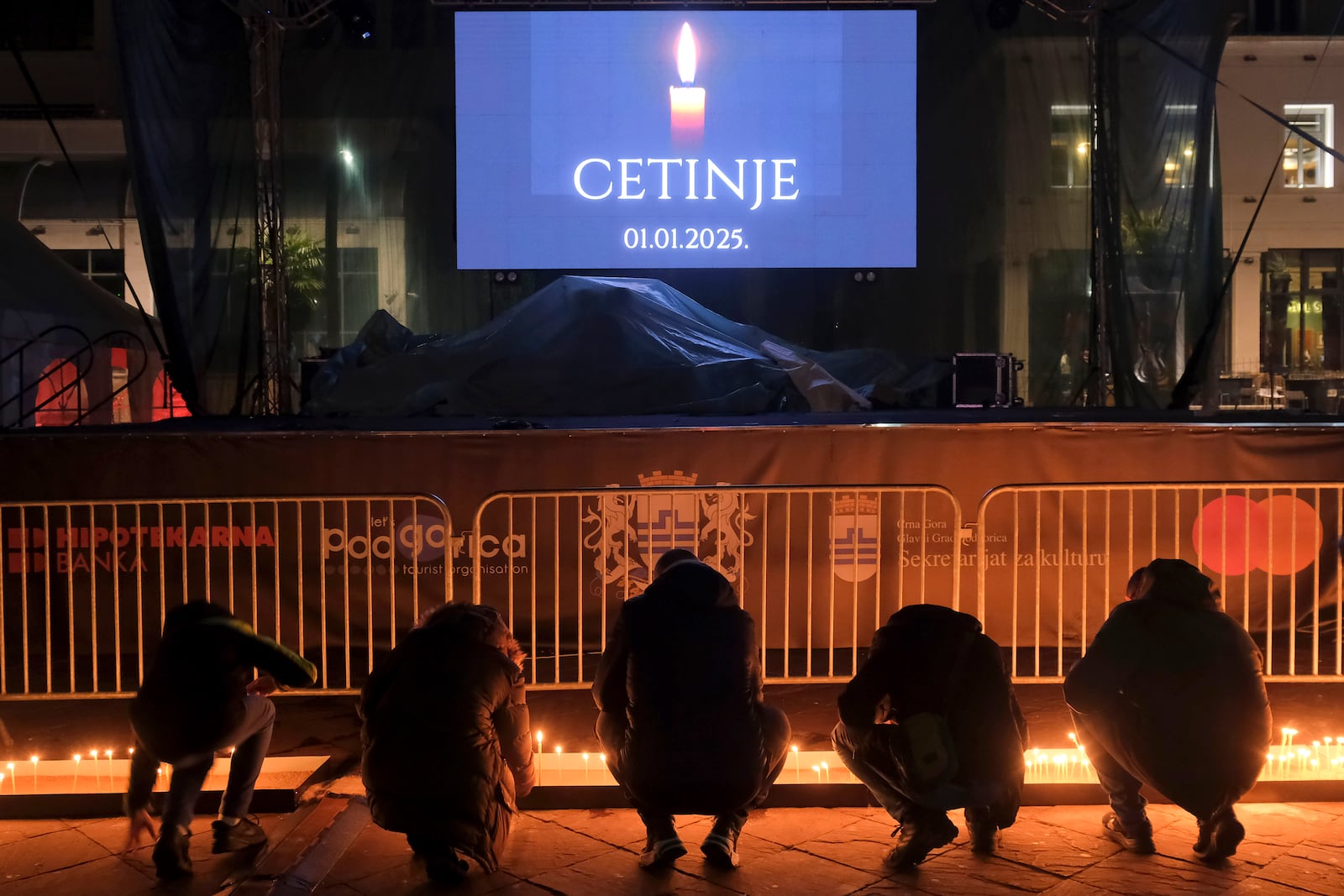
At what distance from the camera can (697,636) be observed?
3424mm

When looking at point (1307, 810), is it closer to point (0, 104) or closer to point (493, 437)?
point (493, 437)

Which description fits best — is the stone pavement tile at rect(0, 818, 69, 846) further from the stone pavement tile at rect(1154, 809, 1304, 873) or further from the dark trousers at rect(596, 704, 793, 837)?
the stone pavement tile at rect(1154, 809, 1304, 873)

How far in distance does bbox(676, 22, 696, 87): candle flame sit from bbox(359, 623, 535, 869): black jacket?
8786mm

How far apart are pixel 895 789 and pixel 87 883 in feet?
8.62

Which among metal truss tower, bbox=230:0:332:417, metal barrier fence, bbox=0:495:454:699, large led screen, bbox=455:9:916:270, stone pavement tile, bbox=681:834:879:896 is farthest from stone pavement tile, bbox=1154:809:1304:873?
metal truss tower, bbox=230:0:332:417

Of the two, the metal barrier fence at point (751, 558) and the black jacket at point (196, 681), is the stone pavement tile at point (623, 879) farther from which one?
the metal barrier fence at point (751, 558)

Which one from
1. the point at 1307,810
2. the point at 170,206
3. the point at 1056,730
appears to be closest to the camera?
the point at 1307,810

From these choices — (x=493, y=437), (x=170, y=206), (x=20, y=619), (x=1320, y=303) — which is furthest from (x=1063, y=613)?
(x=1320, y=303)

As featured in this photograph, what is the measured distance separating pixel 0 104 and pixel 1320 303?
1108 inches

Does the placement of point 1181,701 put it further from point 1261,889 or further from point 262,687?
point 262,687

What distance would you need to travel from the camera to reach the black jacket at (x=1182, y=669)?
3.50 metres

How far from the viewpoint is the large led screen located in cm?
1102

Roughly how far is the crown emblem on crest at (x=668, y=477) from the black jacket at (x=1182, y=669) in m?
3.05

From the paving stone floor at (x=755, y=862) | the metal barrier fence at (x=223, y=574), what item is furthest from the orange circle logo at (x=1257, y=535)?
the metal barrier fence at (x=223, y=574)
